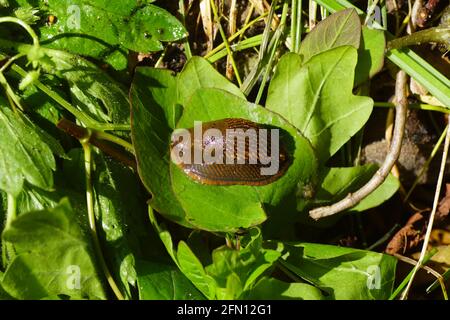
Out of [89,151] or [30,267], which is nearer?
[30,267]

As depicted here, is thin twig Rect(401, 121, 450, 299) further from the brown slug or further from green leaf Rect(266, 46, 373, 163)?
the brown slug

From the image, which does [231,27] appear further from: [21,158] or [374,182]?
[21,158]

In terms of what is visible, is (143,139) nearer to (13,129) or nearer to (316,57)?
(13,129)

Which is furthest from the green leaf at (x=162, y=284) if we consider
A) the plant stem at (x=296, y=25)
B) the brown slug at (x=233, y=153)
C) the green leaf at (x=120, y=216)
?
the plant stem at (x=296, y=25)

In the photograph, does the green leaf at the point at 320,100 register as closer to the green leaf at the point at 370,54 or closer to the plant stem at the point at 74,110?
the green leaf at the point at 370,54
